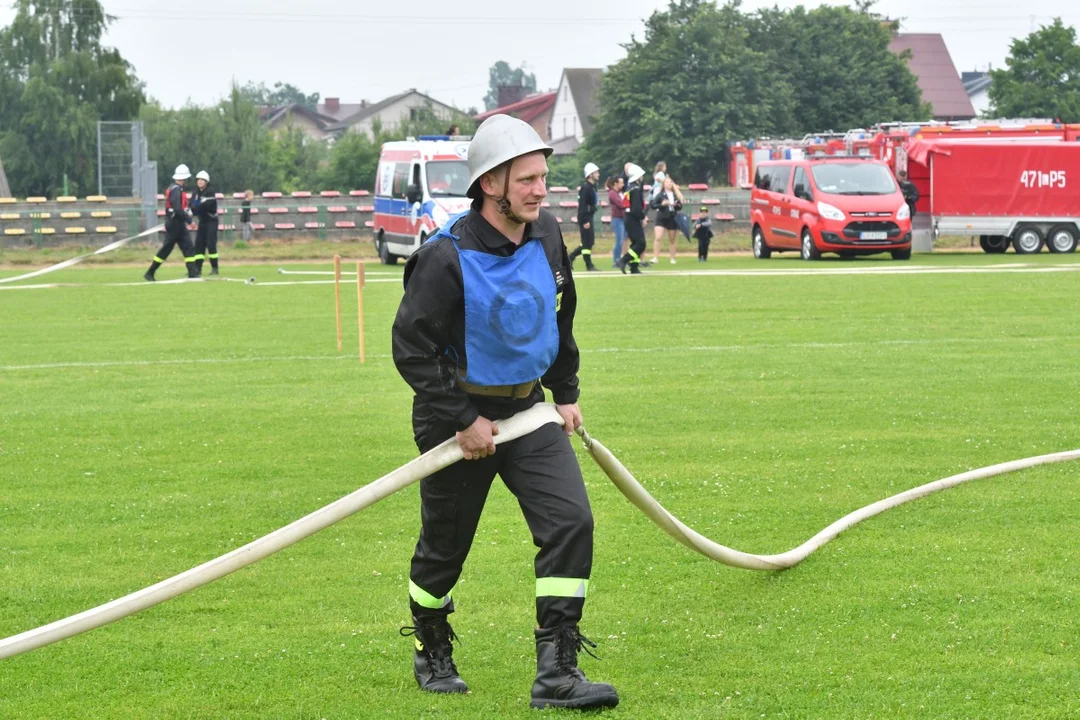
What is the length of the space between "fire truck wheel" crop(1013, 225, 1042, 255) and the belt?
31.3m

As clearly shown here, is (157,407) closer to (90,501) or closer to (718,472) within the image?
(90,501)

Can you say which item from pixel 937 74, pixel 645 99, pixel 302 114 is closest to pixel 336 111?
pixel 302 114

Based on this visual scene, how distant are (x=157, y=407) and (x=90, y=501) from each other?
3.57 metres

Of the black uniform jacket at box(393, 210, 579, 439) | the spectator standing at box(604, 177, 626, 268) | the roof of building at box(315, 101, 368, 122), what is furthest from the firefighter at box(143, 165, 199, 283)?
the roof of building at box(315, 101, 368, 122)

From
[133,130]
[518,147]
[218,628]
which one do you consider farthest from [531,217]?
[133,130]

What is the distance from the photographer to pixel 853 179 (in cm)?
3198

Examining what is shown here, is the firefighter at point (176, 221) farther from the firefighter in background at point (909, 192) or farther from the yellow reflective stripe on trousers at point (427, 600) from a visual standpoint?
the yellow reflective stripe on trousers at point (427, 600)

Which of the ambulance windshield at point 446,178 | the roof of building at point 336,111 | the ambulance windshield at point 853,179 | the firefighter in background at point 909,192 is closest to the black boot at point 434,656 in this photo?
the ambulance windshield at point 446,178

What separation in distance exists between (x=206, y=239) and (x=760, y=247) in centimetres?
1241

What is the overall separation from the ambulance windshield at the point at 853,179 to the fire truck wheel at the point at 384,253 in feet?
29.7

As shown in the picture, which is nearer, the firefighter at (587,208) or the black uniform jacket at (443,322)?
the black uniform jacket at (443,322)

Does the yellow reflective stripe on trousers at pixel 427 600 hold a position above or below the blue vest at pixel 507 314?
below

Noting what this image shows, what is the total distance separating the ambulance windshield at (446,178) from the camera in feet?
98.4

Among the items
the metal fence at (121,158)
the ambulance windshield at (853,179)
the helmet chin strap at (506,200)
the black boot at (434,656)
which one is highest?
the metal fence at (121,158)
